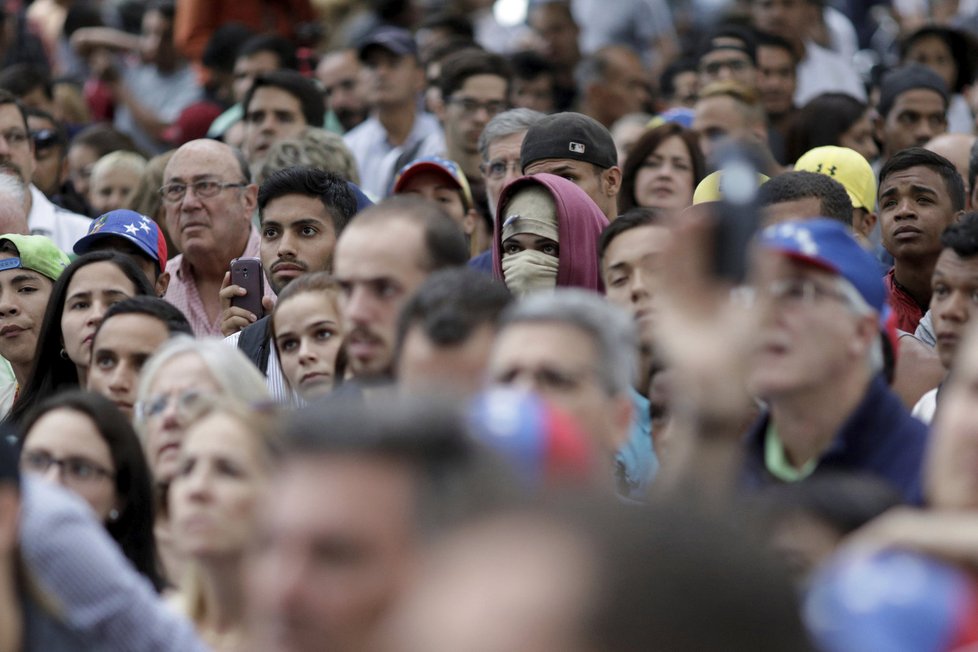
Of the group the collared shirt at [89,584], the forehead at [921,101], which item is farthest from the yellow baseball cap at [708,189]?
the collared shirt at [89,584]

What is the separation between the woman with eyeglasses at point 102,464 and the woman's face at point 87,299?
5.34 feet

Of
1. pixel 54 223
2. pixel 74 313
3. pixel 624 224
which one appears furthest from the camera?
pixel 54 223

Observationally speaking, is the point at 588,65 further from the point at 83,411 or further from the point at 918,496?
the point at 918,496

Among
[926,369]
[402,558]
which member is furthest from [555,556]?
[926,369]

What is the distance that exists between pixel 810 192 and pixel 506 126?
68.8 inches

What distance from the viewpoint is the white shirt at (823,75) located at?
10.3 meters

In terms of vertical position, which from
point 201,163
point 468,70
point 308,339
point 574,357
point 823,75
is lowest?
point 308,339

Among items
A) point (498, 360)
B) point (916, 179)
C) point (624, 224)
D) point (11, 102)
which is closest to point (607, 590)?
point (498, 360)

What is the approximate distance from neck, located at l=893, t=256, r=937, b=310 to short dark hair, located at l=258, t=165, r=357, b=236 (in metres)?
2.16

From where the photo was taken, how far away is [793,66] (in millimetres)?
9641

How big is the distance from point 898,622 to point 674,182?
16.3 ft

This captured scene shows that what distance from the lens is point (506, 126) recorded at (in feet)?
23.4

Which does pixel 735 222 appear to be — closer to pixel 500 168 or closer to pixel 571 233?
pixel 571 233

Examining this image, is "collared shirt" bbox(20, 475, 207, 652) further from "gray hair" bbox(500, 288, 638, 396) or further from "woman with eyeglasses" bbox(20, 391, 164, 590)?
"woman with eyeglasses" bbox(20, 391, 164, 590)
